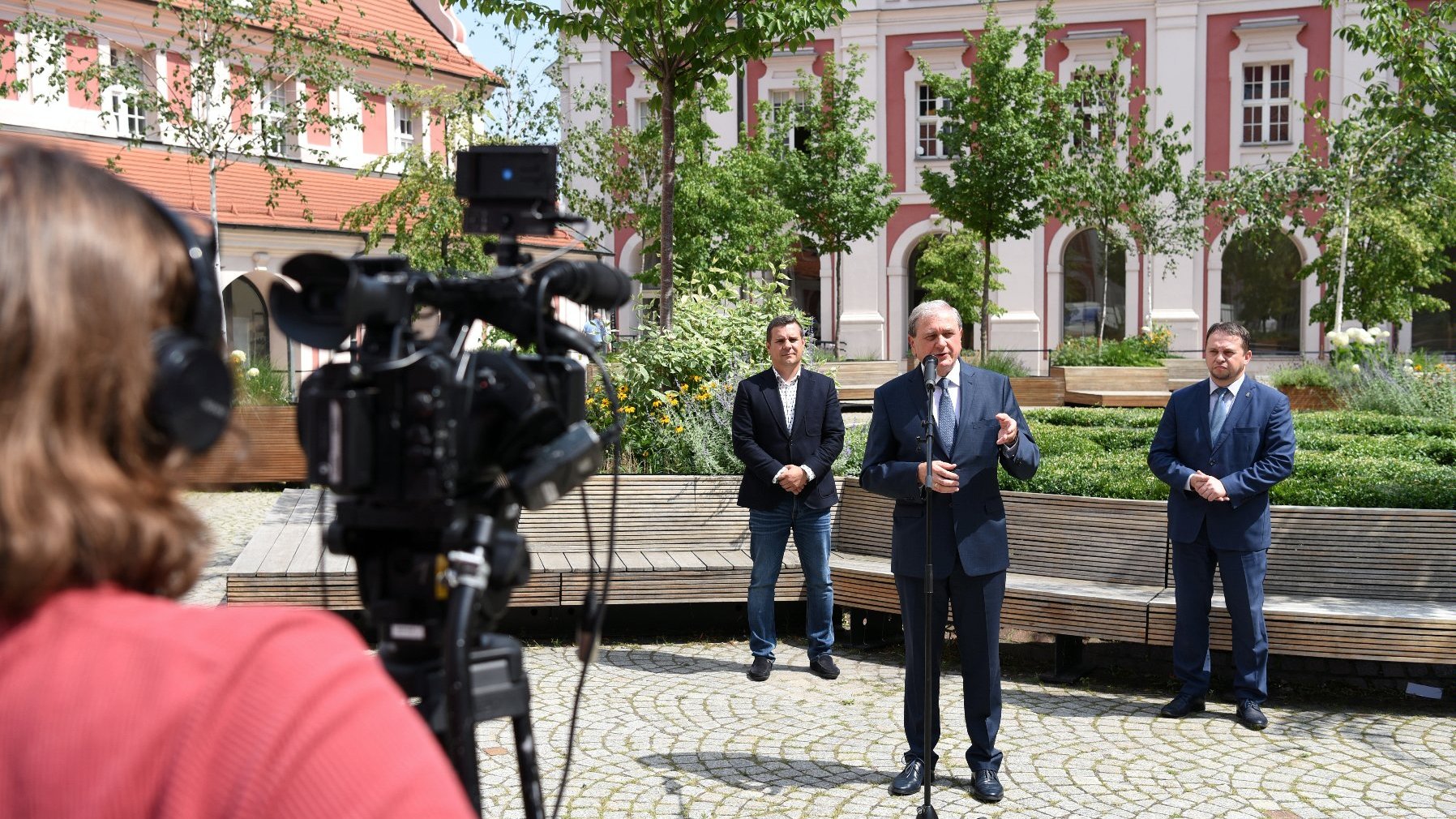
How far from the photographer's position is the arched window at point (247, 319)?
3222cm

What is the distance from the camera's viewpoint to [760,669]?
24.6ft

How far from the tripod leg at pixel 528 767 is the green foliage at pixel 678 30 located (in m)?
9.38

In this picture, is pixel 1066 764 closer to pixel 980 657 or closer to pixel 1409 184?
pixel 980 657

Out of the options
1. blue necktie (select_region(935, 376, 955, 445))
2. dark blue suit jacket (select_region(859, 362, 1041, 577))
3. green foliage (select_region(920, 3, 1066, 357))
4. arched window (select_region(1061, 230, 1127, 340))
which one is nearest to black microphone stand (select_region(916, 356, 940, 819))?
dark blue suit jacket (select_region(859, 362, 1041, 577))

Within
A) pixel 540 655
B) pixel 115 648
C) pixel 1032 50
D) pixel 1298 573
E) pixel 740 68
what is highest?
pixel 1032 50

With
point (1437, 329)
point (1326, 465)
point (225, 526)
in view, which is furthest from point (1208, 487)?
point (1437, 329)

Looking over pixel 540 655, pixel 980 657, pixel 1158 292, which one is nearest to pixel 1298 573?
pixel 980 657

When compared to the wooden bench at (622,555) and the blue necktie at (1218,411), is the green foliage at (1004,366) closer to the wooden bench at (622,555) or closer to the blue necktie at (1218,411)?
the wooden bench at (622,555)

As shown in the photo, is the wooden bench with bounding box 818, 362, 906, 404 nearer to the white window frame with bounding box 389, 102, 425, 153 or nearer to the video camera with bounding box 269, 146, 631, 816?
the white window frame with bounding box 389, 102, 425, 153

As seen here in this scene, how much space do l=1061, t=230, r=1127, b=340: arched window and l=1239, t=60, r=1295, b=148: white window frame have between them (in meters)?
5.26

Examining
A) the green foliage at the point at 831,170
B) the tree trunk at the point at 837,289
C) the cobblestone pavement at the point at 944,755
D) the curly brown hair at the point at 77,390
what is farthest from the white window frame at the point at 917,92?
the curly brown hair at the point at 77,390

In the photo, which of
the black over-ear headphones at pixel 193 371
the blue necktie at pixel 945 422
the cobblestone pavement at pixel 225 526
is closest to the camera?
the black over-ear headphones at pixel 193 371

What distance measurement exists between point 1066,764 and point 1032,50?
26.7 meters

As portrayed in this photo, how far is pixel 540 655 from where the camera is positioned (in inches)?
313
